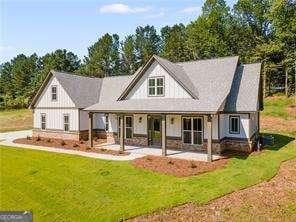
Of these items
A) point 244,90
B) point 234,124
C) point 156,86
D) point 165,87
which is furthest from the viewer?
point 156,86

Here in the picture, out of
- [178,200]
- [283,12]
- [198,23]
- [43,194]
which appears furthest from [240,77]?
[198,23]

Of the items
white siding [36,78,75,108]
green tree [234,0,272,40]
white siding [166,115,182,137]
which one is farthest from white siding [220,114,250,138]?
green tree [234,0,272,40]

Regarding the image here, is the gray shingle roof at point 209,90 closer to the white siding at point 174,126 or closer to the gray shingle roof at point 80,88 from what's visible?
the white siding at point 174,126

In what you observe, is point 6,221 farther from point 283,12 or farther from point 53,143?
point 283,12

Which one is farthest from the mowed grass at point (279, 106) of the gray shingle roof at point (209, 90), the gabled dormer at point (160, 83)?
the gabled dormer at point (160, 83)

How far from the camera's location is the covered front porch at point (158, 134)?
23.7 m

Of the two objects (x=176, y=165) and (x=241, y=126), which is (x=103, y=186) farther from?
(x=241, y=126)

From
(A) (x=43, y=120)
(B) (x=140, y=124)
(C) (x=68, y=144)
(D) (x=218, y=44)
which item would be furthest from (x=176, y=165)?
(D) (x=218, y=44)

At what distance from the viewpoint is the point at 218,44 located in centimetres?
6156

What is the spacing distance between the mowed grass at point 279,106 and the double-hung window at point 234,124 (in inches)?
709

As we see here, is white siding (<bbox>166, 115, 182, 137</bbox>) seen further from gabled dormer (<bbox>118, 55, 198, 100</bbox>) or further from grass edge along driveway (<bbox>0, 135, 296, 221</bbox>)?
grass edge along driveway (<bbox>0, 135, 296, 221</bbox>)

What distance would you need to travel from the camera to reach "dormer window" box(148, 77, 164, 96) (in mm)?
26234

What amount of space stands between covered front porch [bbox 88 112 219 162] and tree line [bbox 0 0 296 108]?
3051 cm

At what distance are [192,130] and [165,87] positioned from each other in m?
3.88
